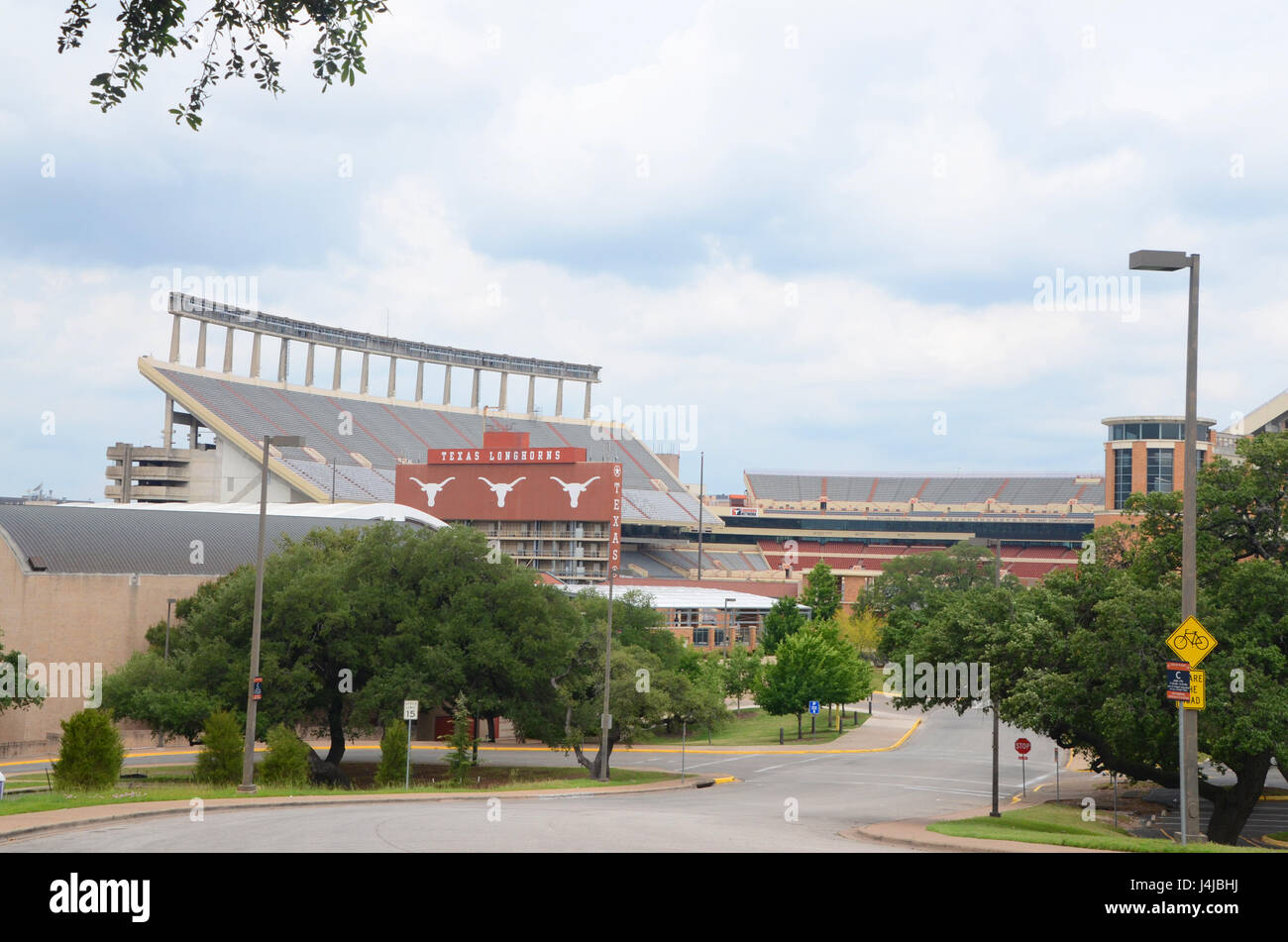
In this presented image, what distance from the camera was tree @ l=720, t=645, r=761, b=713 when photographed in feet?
218

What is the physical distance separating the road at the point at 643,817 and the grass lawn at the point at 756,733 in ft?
31.2

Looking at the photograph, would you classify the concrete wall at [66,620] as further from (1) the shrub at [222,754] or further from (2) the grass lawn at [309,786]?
(1) the shrub at [222,754]

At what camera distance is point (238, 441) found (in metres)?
104

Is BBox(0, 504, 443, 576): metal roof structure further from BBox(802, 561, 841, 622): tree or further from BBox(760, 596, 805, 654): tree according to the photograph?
BBox(802, 561, 841, 622): tree

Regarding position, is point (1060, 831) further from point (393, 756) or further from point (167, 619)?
point (167, 619)

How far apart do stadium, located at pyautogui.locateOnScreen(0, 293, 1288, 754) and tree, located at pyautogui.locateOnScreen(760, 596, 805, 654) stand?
17.8 ft

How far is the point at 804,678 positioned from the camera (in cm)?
6134

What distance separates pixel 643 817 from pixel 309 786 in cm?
1051

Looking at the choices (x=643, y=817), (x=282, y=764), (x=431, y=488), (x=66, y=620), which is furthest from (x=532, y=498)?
(x=643, y=817)

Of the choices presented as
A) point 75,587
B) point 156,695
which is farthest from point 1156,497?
point 75,587

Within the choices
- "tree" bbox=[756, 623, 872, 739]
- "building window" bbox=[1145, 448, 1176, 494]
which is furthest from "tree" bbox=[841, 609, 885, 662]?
"tree" bbox=[756, 623, 872, 739]

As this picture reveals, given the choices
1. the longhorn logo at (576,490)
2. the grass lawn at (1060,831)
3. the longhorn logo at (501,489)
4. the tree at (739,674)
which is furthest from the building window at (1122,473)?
the grass lawn at (1060,831)

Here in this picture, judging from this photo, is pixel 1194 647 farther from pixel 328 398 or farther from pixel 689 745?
pixel 328 398

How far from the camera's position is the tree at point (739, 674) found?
6650 centimetres
